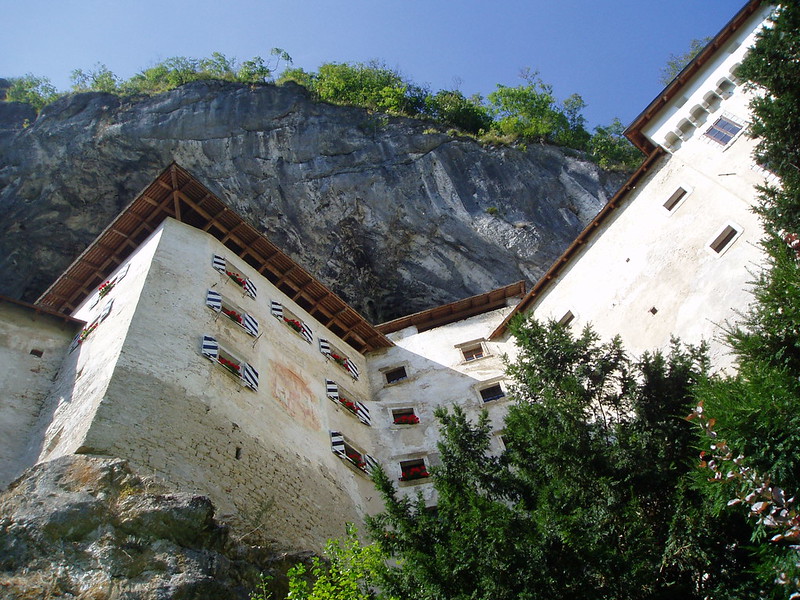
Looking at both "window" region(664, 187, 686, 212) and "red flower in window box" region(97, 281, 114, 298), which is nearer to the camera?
"window" region(664, 187, 686, 212)

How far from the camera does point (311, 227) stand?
2977cm

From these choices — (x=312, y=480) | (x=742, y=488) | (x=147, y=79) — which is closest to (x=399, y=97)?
(x=147, y=79)

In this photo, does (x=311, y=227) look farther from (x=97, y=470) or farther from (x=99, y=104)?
(x=97, y=470)

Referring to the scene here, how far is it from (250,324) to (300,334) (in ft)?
9.81

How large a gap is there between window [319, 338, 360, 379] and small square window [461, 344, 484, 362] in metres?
3.76

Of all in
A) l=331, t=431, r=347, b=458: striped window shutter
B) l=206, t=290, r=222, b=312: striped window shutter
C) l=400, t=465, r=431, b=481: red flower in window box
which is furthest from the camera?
l=400, t=465, r=431, b=481: red flower in window box

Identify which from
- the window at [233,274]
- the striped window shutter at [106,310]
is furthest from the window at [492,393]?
the striped window shutter at [106,310]

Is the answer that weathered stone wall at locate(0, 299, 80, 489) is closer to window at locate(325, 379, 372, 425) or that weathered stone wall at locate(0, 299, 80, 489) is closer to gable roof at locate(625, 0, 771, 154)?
window at locate(325, 379, 372, 425)

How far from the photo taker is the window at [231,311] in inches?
729

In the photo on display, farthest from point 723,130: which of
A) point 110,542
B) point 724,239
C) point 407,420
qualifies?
point 110,542

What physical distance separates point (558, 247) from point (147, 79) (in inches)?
1022

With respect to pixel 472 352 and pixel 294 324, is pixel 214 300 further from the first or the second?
pixel 472 352

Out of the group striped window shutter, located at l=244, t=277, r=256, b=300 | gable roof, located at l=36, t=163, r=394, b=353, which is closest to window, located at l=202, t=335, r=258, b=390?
striped window shutter, located at l=244, t=277, r=256, b=300

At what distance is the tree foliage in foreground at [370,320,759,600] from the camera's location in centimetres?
995
